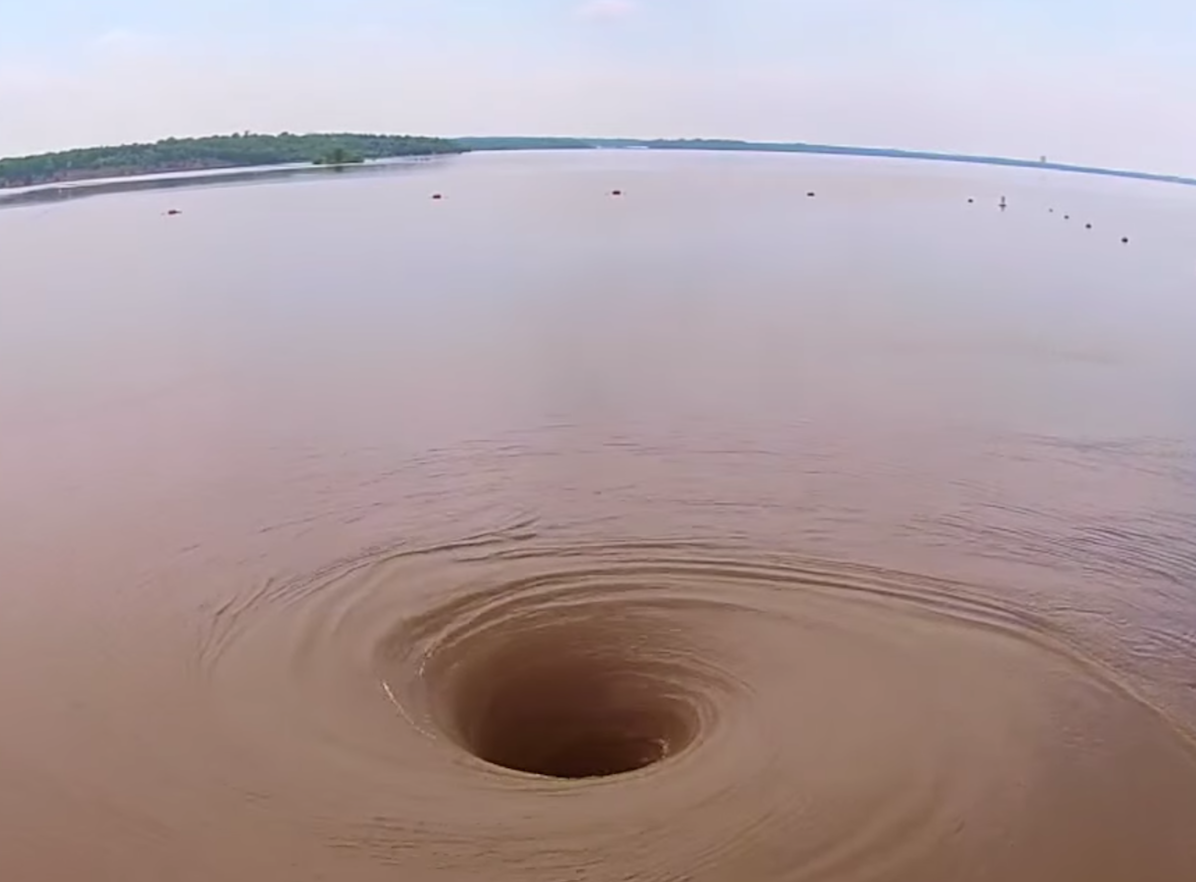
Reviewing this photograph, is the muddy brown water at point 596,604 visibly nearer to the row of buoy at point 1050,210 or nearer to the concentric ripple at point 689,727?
the concentric ripple at point 689,727

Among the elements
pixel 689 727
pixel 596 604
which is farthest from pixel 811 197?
pixel 689 727

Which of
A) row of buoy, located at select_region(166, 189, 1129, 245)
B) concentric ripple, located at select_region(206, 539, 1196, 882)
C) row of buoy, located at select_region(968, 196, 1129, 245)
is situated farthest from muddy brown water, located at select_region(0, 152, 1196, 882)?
row of buoy, located at select_region(166, 189, 1129, 245)

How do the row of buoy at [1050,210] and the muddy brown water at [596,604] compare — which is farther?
the row of buoy at [1050,210]

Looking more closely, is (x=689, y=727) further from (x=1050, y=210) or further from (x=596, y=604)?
(x=1050, y=210)

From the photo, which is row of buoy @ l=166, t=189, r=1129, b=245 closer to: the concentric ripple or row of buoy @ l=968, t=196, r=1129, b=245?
row of buoy @ l=968, t=196, r=1129, b=245

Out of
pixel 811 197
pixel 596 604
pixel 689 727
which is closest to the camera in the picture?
pixel 689 727

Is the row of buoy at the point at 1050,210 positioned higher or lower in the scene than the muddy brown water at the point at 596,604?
higher

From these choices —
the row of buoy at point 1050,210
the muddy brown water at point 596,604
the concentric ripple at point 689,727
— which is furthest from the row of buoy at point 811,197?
the concentric ripple at point 689,727
